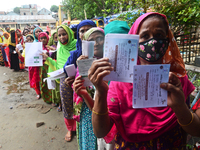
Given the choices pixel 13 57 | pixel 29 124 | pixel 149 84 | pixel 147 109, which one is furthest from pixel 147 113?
pixel 13 57

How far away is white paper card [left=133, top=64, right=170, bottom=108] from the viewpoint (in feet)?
2.40

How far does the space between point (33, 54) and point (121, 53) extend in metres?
2.60

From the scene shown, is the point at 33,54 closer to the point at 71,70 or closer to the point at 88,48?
the point at 71,70

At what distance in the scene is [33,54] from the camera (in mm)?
2812

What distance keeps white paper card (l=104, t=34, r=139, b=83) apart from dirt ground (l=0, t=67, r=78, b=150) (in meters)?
2.30

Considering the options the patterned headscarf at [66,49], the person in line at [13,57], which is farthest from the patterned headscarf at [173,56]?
the person in line at [13,57]

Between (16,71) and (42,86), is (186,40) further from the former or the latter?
(16,71)

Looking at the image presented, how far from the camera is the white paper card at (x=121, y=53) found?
0.72 m

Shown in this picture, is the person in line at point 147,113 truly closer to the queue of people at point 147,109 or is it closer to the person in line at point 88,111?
the queue of people at point 147,109

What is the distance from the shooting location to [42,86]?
13.0 feet

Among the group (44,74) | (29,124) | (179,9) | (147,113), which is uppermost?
(179,9)

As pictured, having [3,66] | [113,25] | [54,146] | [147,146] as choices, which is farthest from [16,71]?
[147,146]

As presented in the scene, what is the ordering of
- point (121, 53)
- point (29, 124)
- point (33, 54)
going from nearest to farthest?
point (121, 53), point (33, 54), point (29, 124)

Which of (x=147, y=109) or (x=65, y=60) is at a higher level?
(x=65, y=60)
